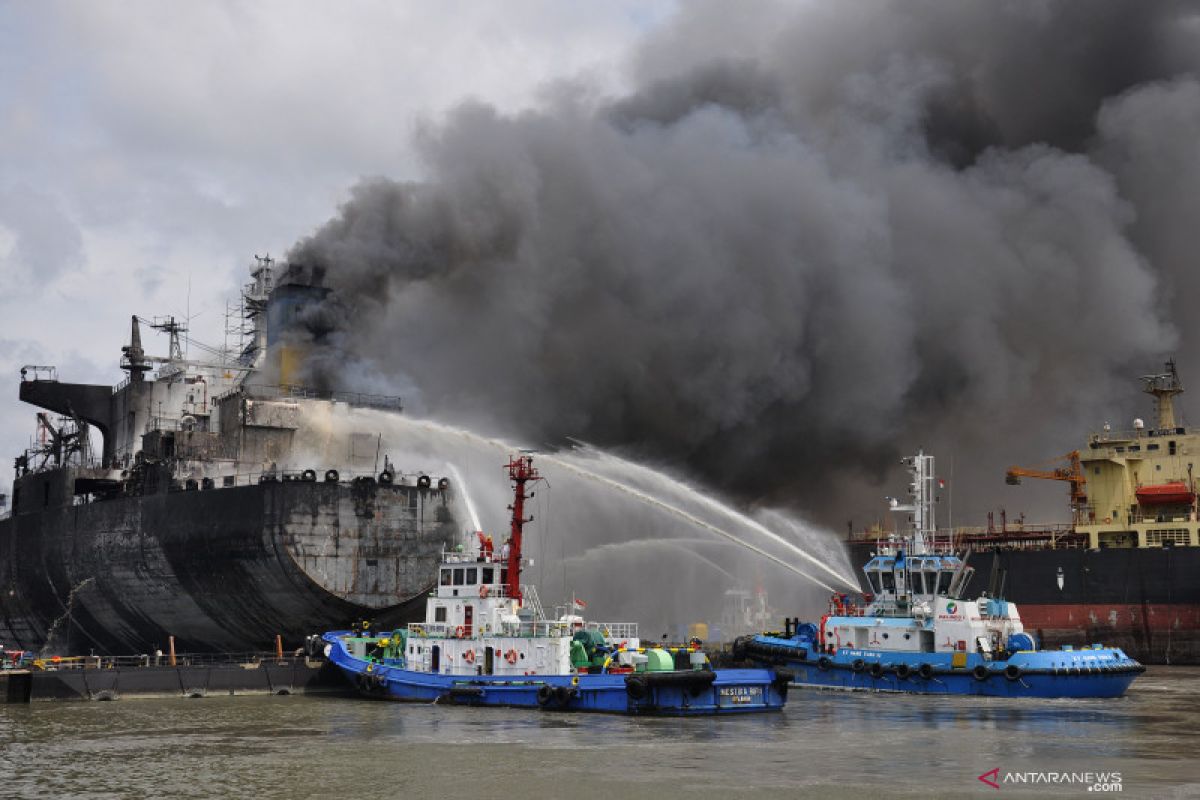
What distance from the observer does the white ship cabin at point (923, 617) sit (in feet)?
102

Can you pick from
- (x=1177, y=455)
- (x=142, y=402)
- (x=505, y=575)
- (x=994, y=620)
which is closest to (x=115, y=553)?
(x=142, y=402)

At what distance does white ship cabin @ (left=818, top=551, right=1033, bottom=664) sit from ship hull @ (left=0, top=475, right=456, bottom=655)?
472 inches

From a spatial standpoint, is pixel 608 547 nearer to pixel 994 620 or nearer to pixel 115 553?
pixel 994 620

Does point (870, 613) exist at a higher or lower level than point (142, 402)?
lower

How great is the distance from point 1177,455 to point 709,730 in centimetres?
3105

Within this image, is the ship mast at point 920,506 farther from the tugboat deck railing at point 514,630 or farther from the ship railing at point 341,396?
the ship railing at point 341,396

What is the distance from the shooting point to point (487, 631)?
28562mm

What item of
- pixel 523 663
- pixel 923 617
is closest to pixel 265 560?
pixel 523 663

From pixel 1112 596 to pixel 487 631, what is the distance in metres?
25.9

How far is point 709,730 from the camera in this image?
2412cm

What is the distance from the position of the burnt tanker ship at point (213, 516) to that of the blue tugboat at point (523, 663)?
4.99 meters

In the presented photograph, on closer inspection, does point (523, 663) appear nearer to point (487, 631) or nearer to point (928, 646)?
point (487, 631)

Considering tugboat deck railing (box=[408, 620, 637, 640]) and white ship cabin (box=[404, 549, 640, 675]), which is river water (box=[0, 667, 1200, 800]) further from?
tugboat deck railing (box=[408, 620, 637, 640])

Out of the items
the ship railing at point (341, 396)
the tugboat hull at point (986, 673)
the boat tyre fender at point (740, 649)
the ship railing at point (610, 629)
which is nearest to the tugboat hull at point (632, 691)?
the ship railing at point (610, 629)
